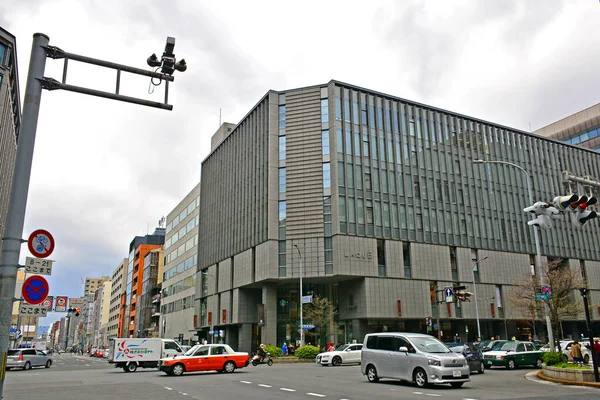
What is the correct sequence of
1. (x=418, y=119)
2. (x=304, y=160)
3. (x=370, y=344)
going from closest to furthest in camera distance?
(x=370, y=344) → (x=304, y=160) → (x=418, y=119)

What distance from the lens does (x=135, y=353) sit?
3184 centimetres

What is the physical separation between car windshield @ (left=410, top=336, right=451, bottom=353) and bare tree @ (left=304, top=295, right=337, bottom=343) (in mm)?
33404

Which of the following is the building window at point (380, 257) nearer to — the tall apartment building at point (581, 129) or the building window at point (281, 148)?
the building window at point (281, 148)

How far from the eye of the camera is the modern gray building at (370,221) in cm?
5344

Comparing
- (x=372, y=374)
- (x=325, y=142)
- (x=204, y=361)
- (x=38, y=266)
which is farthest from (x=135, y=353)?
(x=325, y=142)

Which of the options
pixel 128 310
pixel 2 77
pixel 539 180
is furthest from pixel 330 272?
pixel 128 310

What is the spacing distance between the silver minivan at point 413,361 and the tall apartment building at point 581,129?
276ft

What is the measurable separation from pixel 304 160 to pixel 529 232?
110 ft

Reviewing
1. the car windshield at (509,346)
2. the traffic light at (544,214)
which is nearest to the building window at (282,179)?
the car windshield at (509,346)

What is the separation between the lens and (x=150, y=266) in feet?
379

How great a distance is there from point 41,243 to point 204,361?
18194 millimetres

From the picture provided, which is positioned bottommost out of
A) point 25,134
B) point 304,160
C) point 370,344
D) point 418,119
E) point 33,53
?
point 370,344

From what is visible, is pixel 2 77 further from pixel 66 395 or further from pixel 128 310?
pixel 128 310

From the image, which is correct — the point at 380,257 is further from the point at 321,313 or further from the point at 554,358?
the point at 554,358
